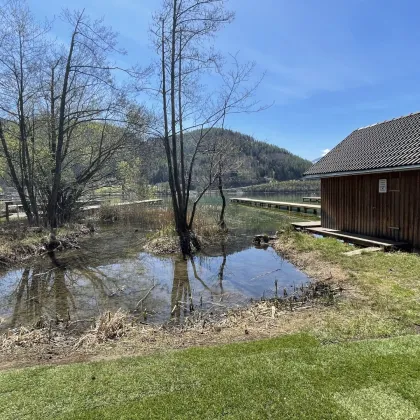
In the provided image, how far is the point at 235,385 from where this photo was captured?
105 inches

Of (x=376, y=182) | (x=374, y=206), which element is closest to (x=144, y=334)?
(x=374, y=206)

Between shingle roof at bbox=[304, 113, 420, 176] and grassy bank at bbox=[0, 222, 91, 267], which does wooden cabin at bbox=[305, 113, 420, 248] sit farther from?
grassy bank at bbox=[0, 222, 91, 267]

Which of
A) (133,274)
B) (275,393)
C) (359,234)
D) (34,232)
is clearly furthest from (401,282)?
(34,232)

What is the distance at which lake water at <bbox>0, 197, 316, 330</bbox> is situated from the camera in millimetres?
5535

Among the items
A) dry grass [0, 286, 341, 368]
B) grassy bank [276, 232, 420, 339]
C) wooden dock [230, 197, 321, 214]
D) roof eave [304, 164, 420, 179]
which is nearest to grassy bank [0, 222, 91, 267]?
dry grass [0, 286, 341, 368]

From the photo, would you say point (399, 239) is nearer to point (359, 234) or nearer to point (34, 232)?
point (359, 234)

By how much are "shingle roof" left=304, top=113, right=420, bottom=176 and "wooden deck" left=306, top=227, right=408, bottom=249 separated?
196cm

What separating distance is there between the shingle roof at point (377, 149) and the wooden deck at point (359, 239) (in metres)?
1.96

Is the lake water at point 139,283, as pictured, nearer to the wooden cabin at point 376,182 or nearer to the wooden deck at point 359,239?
the wooden deck at point 359,239

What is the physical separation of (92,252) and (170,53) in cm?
721

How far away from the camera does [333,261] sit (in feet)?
24.6

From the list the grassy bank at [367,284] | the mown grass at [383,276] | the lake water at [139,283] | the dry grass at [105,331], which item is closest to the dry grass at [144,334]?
the dry grass at [105,331]

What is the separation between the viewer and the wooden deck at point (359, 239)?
27.0 ft

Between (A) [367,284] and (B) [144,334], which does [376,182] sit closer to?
(A) [367,284]
